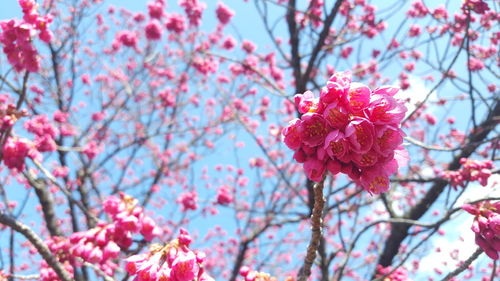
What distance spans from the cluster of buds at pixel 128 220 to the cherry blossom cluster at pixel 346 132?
4.76 ft

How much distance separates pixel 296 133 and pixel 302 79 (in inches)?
125

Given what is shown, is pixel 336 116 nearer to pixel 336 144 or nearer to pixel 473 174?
pixel 336 144

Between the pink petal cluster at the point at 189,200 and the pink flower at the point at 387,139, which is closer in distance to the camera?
the pink flower at the point at 387,139

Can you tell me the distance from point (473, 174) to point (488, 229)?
196 cm

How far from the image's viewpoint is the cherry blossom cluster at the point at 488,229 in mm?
1638

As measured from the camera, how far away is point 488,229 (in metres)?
1.67

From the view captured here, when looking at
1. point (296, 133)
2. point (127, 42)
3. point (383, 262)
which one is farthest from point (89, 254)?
point (127, 42)

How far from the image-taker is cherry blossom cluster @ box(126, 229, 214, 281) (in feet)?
5.26

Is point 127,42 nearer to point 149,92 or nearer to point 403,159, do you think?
point 149,92

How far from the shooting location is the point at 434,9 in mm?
5391

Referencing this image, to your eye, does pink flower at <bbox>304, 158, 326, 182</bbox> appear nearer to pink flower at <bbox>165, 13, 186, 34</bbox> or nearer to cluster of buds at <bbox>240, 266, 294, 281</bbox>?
cluster of buds at <bbox>240, 266, 294, 281</bbox>

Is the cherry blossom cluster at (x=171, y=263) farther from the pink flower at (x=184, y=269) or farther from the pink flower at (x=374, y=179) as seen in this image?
the pink flower at (x=374, y=179)

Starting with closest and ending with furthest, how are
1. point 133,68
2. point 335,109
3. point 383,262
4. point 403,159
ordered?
point 335,109, point 403,159, point 383,262, point 133,68

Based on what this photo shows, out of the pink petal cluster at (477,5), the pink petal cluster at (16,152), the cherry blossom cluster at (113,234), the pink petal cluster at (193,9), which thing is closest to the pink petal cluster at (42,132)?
the pink petal cluster at (16,152)
